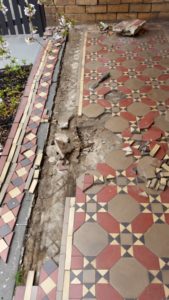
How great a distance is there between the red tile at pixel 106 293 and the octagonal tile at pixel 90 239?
27 cm

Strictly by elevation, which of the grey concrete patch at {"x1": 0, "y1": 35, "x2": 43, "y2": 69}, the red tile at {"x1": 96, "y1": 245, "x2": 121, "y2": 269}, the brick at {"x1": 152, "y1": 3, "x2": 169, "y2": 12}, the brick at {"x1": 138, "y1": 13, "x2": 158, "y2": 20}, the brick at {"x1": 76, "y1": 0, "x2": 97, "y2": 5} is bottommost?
the grey concrete patch at {"x1": 0, "y1": 35, "x2": 43, "y2": 69}

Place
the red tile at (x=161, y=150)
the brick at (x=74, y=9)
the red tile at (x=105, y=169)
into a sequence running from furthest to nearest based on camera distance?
the brick at (x=74, y=9), the red tile at (x=161, y=150), the red tile at (x=105, y=169)

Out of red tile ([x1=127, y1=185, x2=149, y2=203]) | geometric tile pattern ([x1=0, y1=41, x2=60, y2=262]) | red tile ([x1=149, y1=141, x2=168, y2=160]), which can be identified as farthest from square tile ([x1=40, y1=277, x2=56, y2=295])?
red tile ([x1=149, y1=141, x2=168, y2=160])

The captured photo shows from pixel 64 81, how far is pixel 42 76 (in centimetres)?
40

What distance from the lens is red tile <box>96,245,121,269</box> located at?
96.3 inches

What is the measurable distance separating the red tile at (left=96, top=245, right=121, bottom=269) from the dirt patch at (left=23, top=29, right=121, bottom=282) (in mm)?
353

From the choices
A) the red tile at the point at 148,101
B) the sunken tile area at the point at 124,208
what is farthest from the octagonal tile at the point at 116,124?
the red tile at the point at 148,101

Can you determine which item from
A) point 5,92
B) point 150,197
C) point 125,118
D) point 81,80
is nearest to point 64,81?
point 81,80

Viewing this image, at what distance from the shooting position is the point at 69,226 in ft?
8.95

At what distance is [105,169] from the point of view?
10.6 feet

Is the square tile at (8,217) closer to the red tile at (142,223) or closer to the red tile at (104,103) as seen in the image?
the red tile at (142,223)

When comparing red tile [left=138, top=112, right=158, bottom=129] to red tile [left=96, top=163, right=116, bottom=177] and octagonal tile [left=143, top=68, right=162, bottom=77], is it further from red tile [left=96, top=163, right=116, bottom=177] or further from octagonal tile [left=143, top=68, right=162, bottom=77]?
octagonal tile [left=143, top=68, right=162, bottom=77]

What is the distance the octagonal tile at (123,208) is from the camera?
2.78m

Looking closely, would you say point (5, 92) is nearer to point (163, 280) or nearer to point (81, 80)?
point (81, 80)
